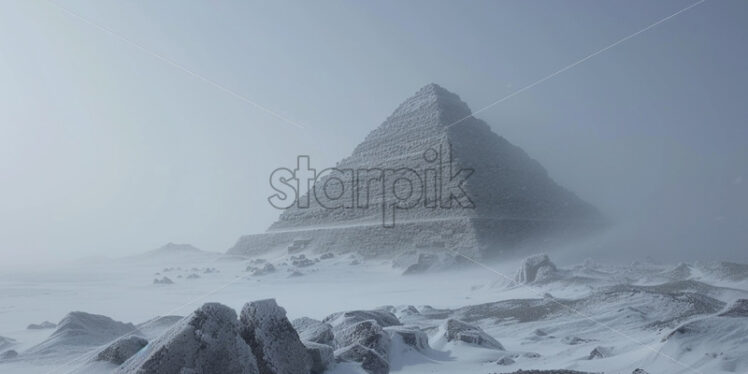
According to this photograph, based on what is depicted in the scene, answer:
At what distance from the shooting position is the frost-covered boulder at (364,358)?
158 inches

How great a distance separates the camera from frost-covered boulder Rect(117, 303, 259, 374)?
2.65m

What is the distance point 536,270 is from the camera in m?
12.8

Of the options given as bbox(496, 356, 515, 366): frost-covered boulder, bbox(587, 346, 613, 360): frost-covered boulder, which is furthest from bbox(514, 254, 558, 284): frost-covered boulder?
bbox(496, 356, 515, 366): frost-covered boulder

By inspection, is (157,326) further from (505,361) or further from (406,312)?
(505,361)

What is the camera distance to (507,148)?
1393 inches

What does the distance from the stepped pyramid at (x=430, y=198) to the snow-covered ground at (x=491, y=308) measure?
117 inches

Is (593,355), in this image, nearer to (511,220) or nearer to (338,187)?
(511,220)

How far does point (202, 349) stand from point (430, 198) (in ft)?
73.0

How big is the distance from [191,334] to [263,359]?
0.54 meters

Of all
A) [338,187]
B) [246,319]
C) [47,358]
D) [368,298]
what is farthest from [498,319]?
[338,187]

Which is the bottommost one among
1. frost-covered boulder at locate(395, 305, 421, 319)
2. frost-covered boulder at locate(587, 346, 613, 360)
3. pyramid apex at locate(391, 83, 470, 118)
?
frost-covered boulder at locate(395, 305, 421, 319)

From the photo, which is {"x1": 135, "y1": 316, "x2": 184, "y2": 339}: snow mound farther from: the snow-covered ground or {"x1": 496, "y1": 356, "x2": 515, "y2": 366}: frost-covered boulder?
{"x1": 496, "y1": 356, "x2": 515, "y2": 366}: frost-covered boulder

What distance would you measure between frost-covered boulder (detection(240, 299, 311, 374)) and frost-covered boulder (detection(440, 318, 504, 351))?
2702 mm

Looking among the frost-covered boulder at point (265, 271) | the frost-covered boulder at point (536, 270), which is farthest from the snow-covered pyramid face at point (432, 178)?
the frost-covered boulder at point (536, 270)
